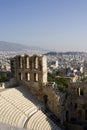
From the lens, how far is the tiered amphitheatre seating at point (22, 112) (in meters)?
23.2

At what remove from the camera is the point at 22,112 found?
25.2 meters

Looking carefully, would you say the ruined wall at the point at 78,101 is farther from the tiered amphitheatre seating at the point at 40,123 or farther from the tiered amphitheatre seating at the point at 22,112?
the tiered amphitheatre seating at the point at 40,123

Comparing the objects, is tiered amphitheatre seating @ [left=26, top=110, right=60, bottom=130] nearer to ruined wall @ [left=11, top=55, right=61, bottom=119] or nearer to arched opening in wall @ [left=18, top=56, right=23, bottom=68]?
ruined wall @ [left=11, top=55, right=61, bottom=119]

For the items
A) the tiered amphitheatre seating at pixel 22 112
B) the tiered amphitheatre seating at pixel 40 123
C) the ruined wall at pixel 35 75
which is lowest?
the tiered amphitheatre seating at pixel 40 123

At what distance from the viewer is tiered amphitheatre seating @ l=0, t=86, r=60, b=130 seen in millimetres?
23188

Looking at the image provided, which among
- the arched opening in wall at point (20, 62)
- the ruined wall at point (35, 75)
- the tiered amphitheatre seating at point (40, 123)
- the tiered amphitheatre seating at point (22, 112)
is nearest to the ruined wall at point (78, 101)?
the ruined wall at point (35, 75)

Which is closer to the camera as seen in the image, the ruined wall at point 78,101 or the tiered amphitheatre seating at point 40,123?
the tiered amphitheatre seating at point 40,123

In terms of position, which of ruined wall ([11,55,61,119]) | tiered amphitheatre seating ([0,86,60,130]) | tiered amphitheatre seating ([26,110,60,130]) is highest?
ruined wall ([11,55,61,119])

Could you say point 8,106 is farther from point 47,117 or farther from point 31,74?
point 31,74

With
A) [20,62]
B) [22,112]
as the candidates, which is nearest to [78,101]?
[22,112]

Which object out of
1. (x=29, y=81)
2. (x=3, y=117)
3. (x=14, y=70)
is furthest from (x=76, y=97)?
(x=3, y=117)

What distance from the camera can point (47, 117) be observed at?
27.0 metres

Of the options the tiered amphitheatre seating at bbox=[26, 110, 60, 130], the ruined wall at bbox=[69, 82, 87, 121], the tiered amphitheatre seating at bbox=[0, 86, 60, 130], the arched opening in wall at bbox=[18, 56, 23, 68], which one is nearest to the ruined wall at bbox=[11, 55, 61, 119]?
the arched opening in wall at bbox=[18, 56, 23, 68]

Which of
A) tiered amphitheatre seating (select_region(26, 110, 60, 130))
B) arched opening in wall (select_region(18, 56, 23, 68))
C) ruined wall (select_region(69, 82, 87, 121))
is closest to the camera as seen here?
tiered amphitheatre seating (select_region(26, 110, 60, 130))
